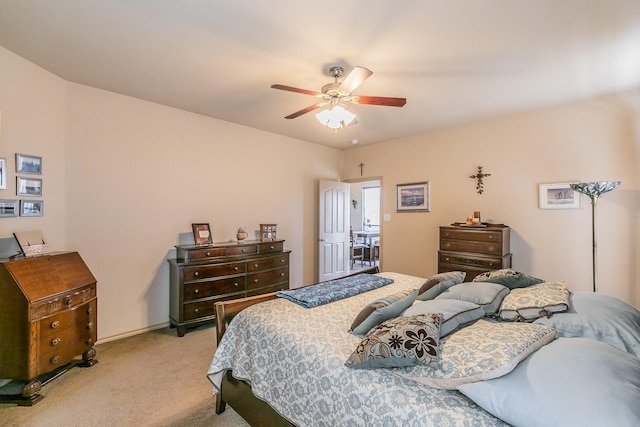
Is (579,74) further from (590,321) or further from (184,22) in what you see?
(184,22)

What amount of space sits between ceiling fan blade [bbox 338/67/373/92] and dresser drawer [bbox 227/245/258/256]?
2.35 m

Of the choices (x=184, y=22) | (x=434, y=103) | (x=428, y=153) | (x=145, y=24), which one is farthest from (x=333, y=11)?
(x=428, y=153)

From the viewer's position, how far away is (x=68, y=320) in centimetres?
238

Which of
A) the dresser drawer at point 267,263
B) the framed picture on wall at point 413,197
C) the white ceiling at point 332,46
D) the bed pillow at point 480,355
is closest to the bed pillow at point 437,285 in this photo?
the bed pillow at point 480,355

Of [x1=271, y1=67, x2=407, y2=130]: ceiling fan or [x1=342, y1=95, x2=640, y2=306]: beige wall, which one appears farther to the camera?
[x1=342, y1=95, x2=640, y2=306]: beige wall

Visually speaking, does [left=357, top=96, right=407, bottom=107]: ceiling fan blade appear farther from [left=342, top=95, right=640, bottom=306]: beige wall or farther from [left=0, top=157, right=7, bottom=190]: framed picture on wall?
[left=0, top=157, right=7, bottom=190]: framed picture on wall

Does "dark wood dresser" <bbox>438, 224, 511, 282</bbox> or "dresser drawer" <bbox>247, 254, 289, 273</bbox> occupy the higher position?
"dark wood dresser" <bbox>438, 224, 511, 282</bbox>

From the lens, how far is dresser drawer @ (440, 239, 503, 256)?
11.4 ft

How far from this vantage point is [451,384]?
1.08 meters

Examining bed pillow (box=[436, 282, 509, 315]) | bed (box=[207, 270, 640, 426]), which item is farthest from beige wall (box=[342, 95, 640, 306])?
bed pillow (box=[436, 282, 509, 315])

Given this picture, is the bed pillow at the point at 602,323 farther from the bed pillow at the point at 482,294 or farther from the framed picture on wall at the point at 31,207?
the framed picture on wall at the point at 31,207

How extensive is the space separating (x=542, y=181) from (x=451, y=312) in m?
3.08

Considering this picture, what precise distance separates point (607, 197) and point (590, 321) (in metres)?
2.53

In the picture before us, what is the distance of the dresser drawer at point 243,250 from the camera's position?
12.0ft
